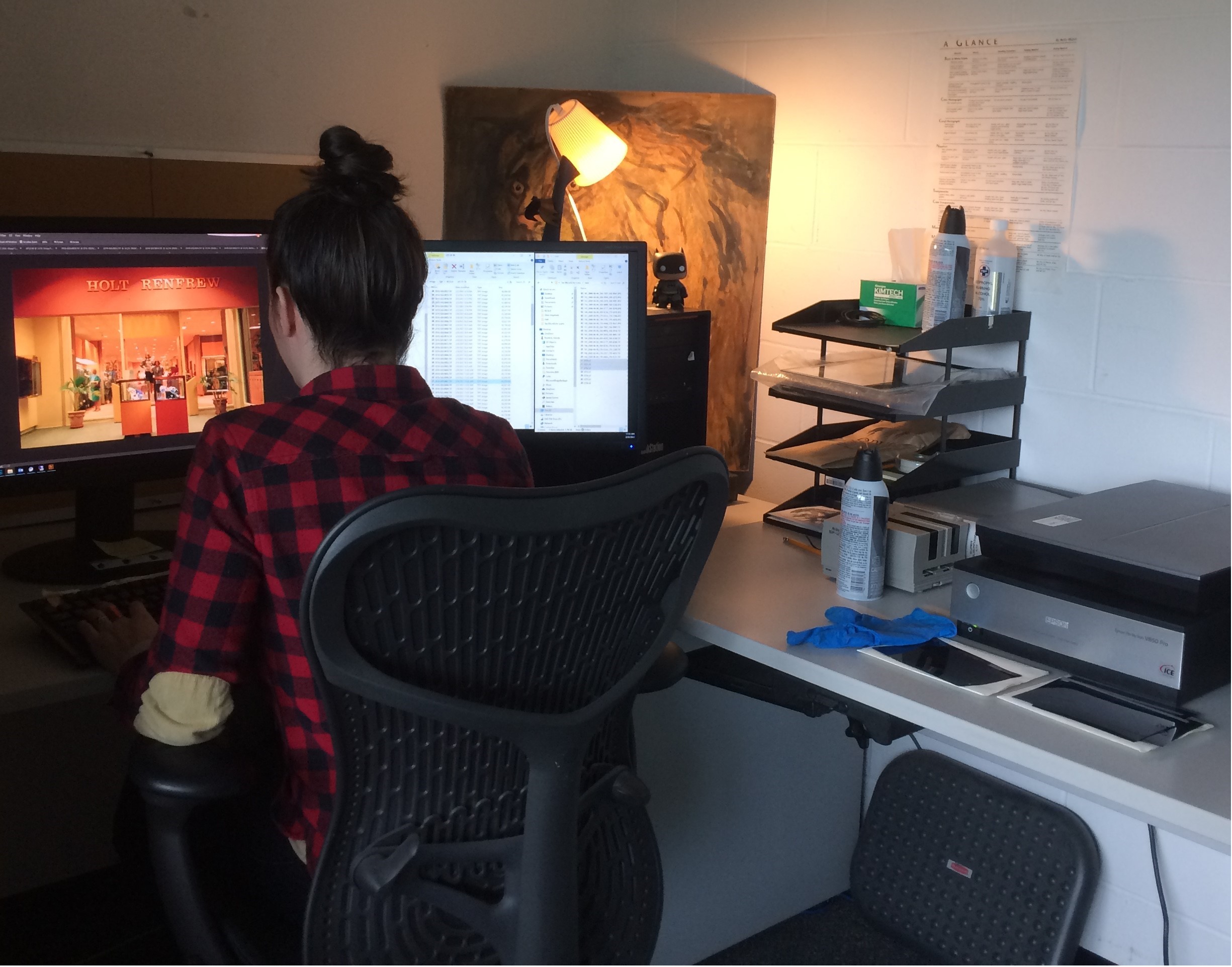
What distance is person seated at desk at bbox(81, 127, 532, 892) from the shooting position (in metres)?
1.13

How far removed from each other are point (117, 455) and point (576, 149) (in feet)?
3.42

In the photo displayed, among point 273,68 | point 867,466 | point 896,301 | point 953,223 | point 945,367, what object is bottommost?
point 867,466

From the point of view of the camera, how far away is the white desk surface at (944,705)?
116 centimetres

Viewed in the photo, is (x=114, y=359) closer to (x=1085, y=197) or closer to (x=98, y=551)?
(x=98, y=551)

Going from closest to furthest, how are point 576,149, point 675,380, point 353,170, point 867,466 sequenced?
point 353,170, point 867,466, point 675,380, point 576,149

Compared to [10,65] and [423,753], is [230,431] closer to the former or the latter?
[423,753]

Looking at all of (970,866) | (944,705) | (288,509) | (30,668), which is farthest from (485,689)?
(970,866)

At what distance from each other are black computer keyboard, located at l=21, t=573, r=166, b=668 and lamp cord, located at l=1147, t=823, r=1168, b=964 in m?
1.62

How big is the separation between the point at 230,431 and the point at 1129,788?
96cm

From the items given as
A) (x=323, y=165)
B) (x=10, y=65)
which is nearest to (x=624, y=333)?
(x=323, y=165)

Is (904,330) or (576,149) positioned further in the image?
(576,149)

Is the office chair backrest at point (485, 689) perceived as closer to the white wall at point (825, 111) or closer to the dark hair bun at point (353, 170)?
the dark hair bun at point (353, 170)

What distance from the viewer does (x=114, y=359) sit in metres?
1.71

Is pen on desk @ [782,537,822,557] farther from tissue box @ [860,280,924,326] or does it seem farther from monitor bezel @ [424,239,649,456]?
tissue box @ [860,280,924,326]
